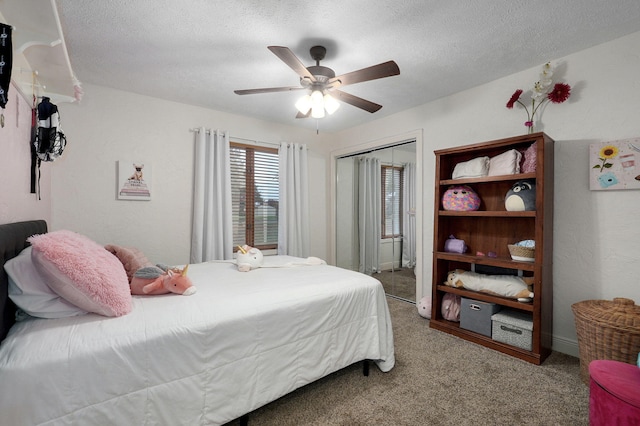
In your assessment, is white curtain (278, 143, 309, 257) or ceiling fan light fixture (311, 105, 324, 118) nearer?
ceiling fan light fixture (311, 105, 324, 118)

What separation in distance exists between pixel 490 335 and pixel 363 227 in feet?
7.42

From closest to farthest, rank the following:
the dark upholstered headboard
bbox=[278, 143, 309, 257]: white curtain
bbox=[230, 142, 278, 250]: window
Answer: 1. the dark upholstered headboard
2. bbox=[230, 142, 278, 250]: window
3. bbox=[278, 143, 309, 257]: white curtain

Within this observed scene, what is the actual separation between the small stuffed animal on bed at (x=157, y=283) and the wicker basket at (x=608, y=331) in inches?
102

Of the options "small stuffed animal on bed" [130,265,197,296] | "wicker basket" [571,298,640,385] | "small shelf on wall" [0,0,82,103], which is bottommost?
"wicker basket" [571,298,640,385]

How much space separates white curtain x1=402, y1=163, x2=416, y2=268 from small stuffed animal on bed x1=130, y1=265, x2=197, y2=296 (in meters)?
2.83

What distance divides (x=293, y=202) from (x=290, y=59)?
2.48 m

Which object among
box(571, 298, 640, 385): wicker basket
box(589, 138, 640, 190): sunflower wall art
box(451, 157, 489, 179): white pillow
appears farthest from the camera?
box(451, 157, 489, 179): white pillow

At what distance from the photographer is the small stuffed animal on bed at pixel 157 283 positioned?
1.66m

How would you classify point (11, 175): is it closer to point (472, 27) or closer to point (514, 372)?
point (472, 27)

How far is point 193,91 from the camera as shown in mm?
3070

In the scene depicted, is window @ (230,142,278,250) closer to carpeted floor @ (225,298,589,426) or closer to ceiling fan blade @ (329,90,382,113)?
ceiling fan blade @ (329,90,382,113)

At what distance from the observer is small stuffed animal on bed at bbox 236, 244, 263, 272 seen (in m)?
2.44

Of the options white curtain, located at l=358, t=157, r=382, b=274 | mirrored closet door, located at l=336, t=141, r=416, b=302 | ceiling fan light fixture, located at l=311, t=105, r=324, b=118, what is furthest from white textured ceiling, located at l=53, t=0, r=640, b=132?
white curtain, located at l=358, t=157, r=382, b=274

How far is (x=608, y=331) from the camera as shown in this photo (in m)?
1.86
